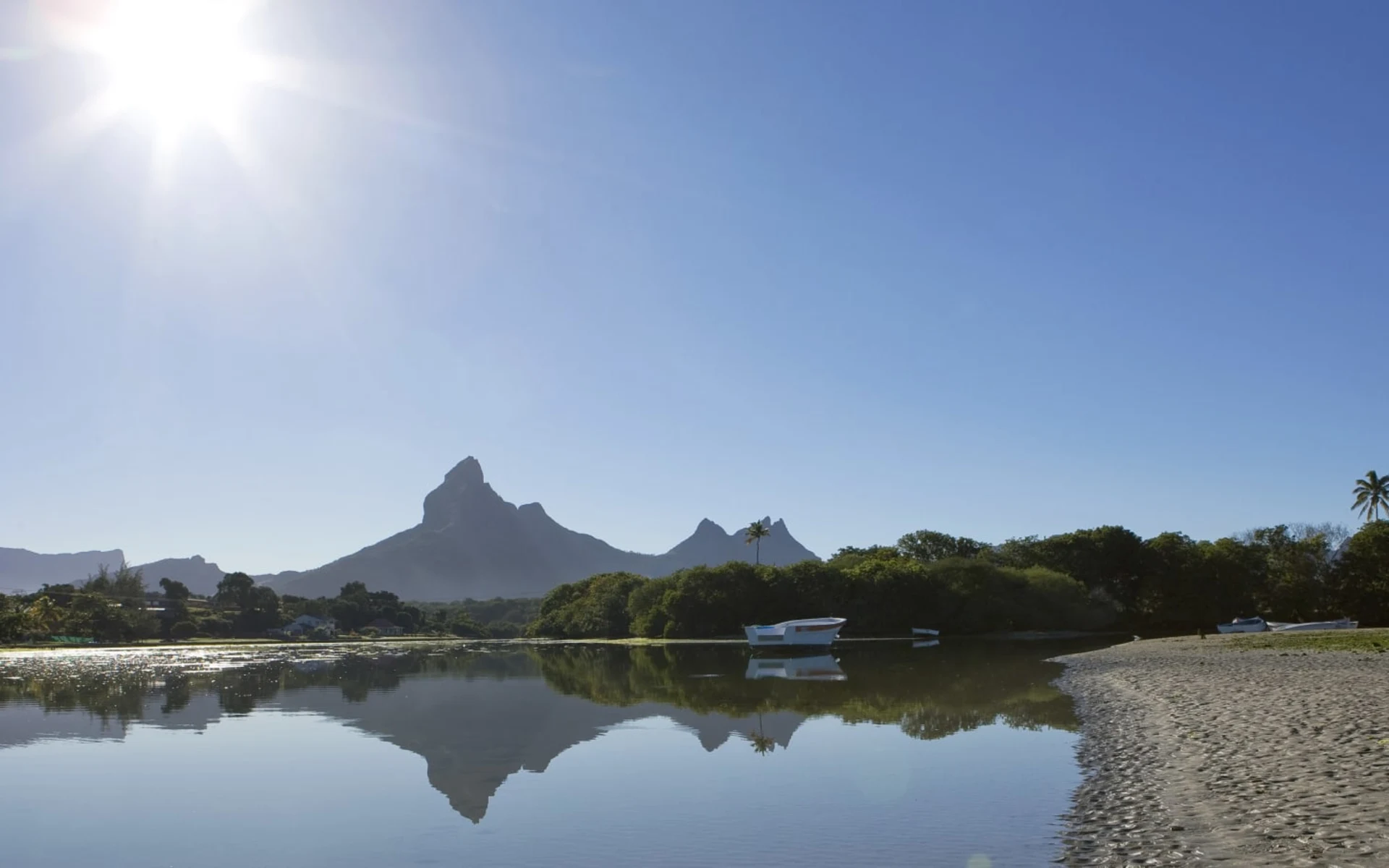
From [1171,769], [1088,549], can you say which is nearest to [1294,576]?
[1088,549]

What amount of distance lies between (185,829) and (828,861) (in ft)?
36.7

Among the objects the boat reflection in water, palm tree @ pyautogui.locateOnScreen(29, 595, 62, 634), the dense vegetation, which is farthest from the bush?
palm tree @ pyautogui.locateOnScreen(29, 595, 62, 634)

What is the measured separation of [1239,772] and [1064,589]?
101331mm

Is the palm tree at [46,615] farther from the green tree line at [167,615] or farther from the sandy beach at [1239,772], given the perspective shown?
the sandy beach at [1239,772]

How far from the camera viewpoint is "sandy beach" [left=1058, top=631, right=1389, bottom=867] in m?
11.6

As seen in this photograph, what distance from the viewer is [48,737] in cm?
2742

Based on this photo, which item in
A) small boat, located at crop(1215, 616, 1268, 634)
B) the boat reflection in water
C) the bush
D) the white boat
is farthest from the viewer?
the bush

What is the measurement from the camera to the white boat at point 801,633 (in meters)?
82.0

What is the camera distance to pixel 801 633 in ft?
271

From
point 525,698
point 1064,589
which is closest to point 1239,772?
point 525,698

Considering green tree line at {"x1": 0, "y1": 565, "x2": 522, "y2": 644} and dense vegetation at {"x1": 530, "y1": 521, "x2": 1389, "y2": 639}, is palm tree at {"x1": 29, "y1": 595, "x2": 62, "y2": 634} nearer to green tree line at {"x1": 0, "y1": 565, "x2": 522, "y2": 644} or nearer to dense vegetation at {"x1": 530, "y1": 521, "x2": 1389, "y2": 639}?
green tree line at {"x1": 0, "y1": 565, "x2": 522, "y2": 644}

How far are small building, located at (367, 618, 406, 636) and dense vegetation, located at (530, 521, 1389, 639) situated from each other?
3255 inches

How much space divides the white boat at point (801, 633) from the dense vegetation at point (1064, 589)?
24.7 meters

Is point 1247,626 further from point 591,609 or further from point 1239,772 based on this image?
point 591,609
